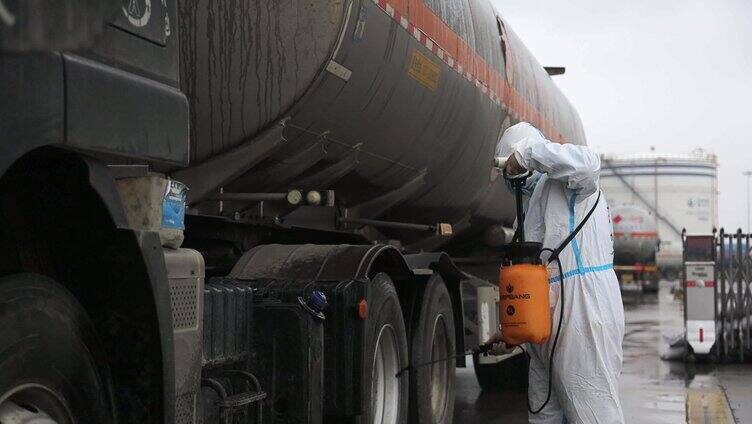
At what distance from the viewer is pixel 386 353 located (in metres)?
5.99

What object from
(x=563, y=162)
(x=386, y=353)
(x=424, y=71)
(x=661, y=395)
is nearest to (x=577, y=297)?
(x=563, y=162)

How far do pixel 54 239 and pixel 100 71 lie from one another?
0.50 meters

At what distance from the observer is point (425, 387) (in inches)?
257

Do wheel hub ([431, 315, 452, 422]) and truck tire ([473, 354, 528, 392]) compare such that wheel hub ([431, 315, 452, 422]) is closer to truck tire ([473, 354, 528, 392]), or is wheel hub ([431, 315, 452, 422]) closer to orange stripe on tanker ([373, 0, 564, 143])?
orange stripe on tanker ([373, 0, 564, 143])

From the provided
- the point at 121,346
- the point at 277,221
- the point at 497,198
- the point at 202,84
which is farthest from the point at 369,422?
the point at 497,198

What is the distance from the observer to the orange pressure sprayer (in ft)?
15.3

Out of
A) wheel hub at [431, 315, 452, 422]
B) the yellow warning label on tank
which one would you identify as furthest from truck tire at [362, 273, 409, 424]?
the yellow warning label on tank

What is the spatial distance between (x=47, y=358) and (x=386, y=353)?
3.47 meters

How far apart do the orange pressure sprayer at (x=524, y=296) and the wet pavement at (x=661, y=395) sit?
3.90 meters

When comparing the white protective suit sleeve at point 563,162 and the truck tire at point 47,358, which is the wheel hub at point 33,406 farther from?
the white protective suit sleeve at point 563,162

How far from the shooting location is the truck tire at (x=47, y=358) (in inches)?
100

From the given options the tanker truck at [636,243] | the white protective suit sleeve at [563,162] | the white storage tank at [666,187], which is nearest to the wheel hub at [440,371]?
the white protective suit sleeve at [563,162]

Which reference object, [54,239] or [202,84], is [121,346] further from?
[202,84]

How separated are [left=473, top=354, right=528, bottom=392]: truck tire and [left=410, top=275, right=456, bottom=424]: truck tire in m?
3.42
